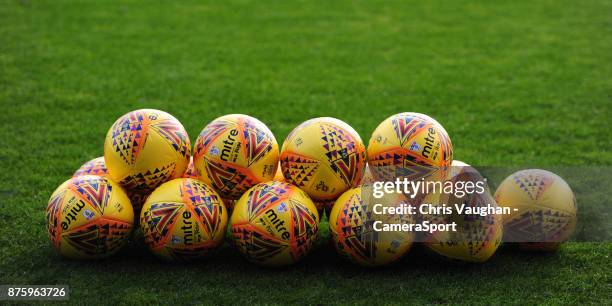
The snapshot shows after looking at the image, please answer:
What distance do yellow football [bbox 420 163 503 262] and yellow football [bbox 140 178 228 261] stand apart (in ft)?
5.28

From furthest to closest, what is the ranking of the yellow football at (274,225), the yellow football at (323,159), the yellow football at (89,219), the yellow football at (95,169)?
1. the yellow football at (95,169)
2. the yellow football at (323,159)
3. the yellow football at (89,219)
4. the yellow football at (274,225)

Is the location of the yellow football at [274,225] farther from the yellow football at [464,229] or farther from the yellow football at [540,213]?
the yellow football at [540,213]

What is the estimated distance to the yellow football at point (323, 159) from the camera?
5.59 meters

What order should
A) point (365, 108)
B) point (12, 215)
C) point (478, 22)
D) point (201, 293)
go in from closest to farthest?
point (201, 293)
point (12, 215)
point (365, 108)
point (478, 22)

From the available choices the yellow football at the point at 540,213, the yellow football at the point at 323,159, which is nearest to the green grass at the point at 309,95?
the yellow football at the point at 540,213

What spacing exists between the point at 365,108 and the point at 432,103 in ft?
2.98

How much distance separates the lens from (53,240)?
5.58 metres

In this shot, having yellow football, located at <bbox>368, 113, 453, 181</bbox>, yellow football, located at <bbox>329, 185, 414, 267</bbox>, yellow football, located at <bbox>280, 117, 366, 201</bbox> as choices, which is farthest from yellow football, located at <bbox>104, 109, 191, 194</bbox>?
yellow football, located at <bbox>368, 113, 453, 181</bbox>

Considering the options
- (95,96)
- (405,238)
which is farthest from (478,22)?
(405,238)

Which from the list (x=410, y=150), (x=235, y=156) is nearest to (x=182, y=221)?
(x=235, y=156)

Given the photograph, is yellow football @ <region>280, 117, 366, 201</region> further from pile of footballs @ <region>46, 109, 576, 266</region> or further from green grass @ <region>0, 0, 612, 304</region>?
green grass @ <region>0, 0, 612, 304</region>

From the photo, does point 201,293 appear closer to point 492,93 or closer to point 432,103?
point 432,103

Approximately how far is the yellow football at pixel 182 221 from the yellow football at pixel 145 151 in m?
0.19

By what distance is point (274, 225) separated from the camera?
5355mm
